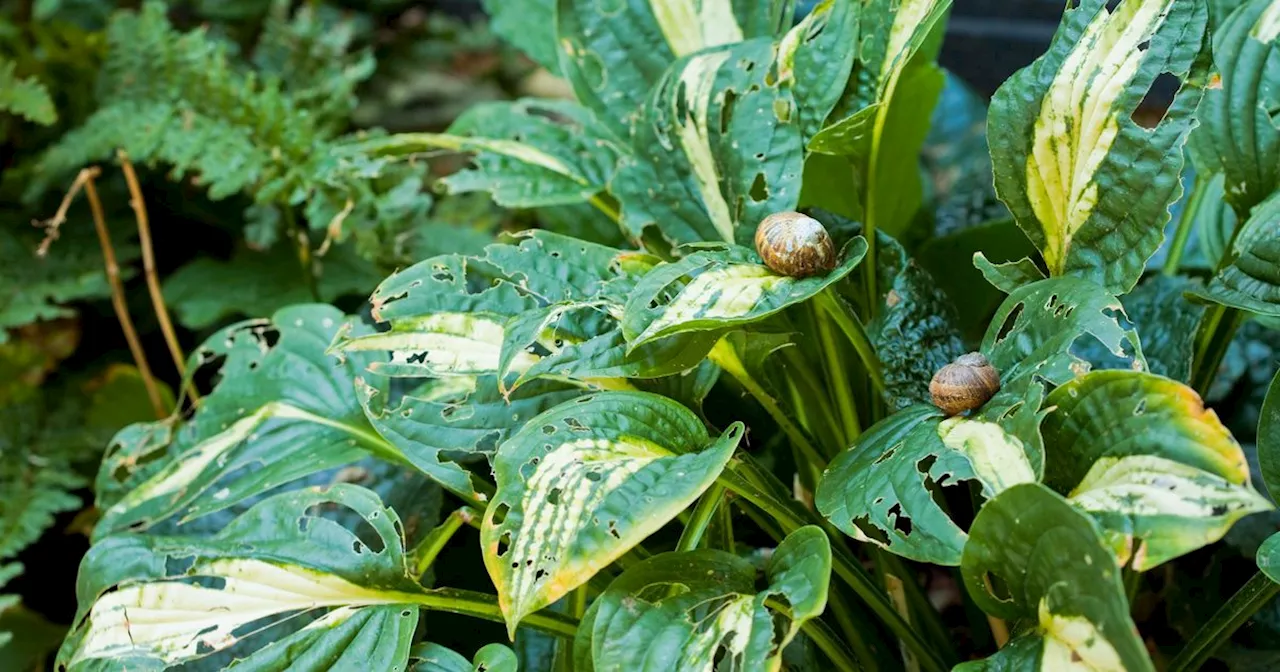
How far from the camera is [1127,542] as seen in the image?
0.52 meters

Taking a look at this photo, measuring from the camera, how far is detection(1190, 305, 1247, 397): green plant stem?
2.79ft

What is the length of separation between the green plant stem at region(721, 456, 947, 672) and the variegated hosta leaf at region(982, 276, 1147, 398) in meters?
0.18

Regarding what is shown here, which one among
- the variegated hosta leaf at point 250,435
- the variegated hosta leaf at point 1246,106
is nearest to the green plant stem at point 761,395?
the variegated hosta leaf at point 250,435

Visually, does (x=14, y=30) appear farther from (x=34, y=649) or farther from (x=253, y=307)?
(x=34, y=649)

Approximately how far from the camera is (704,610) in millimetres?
638

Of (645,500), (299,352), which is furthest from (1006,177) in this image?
(299,352)

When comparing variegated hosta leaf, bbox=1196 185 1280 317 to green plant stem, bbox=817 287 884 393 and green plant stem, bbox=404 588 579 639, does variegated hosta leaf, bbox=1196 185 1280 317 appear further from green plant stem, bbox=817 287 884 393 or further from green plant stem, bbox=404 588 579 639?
green plant stem, bbox=404 588 579 639

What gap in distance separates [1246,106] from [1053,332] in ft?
1.25

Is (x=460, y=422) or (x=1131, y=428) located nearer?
(x=1131, y=428)

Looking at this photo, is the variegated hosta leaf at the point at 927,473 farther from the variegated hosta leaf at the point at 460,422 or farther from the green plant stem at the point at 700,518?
the variegated hosta leaf at the point at 460,422

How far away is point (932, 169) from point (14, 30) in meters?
1.46

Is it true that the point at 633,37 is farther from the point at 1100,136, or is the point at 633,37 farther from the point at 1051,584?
the point at 1051,584

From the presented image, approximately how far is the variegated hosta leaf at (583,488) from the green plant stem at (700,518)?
1.7 inches

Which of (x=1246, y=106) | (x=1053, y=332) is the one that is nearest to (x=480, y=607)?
(x=1053, y=332)
